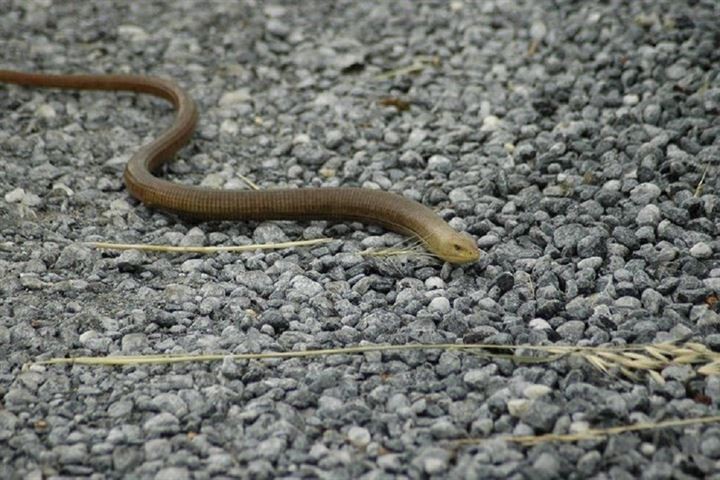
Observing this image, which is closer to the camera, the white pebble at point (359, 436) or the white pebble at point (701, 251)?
the white pebble at point (359, 436)

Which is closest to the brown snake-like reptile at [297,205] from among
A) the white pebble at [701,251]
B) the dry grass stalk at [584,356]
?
the dry grass stalk at [584,356]

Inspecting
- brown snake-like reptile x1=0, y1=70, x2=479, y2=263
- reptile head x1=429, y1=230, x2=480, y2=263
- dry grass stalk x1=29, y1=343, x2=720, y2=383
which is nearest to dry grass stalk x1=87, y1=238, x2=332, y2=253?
brown snake-like reptile x1=0, y1=70, x2=479, y2=263

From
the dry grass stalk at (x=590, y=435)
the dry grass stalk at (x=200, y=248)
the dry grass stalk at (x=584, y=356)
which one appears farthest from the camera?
the dry grass stalk at (x=200, y=248)

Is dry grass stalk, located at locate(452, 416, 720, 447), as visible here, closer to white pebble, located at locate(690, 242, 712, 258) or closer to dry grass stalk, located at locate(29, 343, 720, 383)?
dry grass stalk, located at locate(29, 343, 720, 383)

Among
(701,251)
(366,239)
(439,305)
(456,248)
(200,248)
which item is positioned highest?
(701,251)

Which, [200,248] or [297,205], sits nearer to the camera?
[200,248]

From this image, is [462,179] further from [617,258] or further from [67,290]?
[67,290]

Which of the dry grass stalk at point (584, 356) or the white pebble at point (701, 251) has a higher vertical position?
the white pebble at point (701, 251)

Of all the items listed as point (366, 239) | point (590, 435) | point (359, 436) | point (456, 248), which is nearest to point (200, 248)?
point (366, 239)

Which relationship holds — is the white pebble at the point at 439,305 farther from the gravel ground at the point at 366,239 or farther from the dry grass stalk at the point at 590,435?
the dry grass stalk at the point at 590,435

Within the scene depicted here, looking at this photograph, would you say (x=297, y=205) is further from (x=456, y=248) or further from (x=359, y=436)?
(x=359, y=436)
